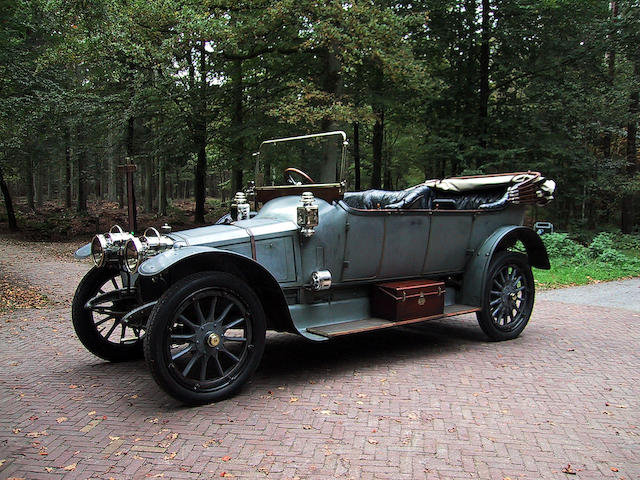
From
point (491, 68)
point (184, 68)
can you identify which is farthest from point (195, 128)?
point (491, 68)

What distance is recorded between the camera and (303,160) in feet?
17.9

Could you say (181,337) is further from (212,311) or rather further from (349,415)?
(349,415)

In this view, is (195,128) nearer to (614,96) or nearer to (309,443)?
(614,96)

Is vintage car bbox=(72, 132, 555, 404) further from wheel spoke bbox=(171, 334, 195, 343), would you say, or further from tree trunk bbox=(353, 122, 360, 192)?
tree trunk bbox=(353, 122, 360, 192)

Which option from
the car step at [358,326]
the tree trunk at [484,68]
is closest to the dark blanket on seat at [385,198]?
the car step at [358,326]

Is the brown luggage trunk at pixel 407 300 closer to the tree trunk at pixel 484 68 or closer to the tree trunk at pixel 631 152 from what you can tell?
the tree trunk at pixel 484 68

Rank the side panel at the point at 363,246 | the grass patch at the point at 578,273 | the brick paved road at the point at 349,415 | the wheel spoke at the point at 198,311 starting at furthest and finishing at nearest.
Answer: the grass patch at the point at 578,273, the side panel at the point at 363,246, the wheel spoke at the point at 198,311, the brick paved road at the point at 349,415

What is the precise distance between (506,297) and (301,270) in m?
2.94

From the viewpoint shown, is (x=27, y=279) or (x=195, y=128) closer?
(x=27, y=279)

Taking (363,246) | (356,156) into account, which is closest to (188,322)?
(363,246)

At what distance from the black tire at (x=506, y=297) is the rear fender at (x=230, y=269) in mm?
2689

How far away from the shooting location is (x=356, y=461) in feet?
10.7

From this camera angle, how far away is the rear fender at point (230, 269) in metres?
3.96

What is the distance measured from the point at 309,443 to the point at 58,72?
1568 centimetres
